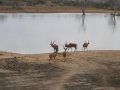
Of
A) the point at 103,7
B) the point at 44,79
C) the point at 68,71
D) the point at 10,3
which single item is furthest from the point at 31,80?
the point at 103,7

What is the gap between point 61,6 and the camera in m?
87.9

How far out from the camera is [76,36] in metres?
37.5

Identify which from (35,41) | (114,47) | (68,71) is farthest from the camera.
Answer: (35,41)

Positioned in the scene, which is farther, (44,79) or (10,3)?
(10,3)

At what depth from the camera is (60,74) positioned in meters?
18.2

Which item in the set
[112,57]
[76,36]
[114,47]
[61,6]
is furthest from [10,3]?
[112,57]

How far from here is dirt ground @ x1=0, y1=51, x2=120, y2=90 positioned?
53.8 feet

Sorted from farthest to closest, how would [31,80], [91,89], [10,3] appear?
[10,3] < [31,80] < [91,89]

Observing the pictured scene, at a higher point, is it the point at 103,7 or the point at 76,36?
the point at 76,36

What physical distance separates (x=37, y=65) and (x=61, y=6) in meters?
68.6

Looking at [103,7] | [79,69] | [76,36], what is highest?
[79,69]

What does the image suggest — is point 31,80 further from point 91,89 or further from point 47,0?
point 47,0

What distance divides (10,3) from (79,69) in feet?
222

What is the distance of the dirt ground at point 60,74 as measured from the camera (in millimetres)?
16406
